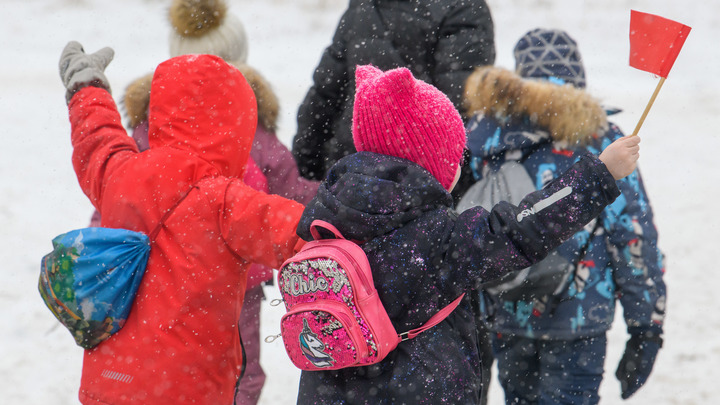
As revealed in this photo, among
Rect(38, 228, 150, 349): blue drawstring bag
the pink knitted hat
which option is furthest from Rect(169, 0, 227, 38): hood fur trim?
the pink knitted hat

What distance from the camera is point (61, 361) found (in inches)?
179

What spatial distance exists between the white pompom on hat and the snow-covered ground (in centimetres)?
22

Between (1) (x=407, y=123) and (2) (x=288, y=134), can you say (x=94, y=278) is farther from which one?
(2) (x=288, y=134)

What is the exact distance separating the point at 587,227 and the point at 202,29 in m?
2.13

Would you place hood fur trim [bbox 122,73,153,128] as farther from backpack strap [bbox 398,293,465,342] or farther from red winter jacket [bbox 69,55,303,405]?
backpack strap [bbox 398,293,465,342]

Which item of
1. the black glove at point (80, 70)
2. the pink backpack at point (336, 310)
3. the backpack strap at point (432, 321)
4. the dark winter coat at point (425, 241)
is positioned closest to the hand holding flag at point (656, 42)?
the dark winter coat at point (425, 241)

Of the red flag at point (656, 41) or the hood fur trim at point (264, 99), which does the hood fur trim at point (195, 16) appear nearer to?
the hood fur trim at point (264, 99)

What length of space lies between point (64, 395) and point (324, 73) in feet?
7.71

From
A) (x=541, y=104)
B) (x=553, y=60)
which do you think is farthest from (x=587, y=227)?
(x=553, y=60)

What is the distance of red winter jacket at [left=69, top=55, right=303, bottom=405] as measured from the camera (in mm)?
2273

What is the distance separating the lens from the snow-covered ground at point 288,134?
4508 millimetres

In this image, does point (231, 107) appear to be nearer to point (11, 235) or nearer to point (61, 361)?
point (61, 361)

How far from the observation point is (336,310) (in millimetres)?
1855

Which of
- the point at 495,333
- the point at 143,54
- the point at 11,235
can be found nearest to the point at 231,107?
the point at 495,333
